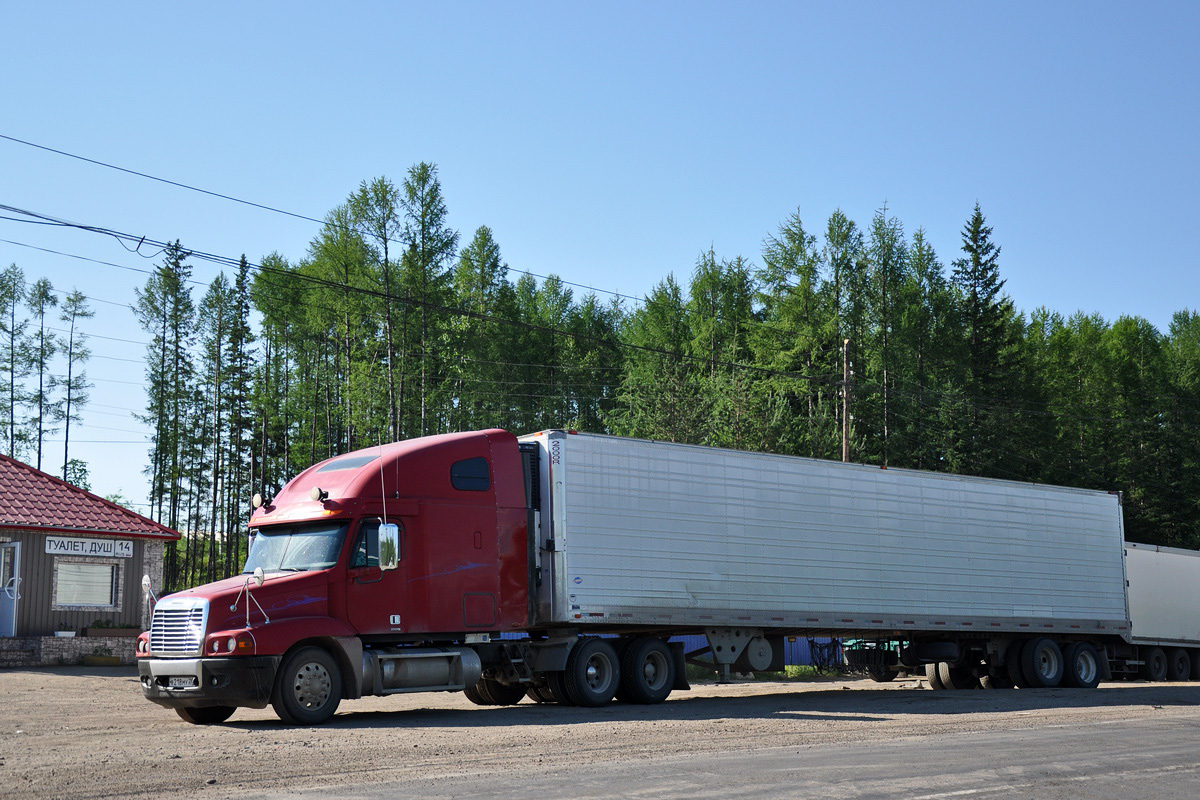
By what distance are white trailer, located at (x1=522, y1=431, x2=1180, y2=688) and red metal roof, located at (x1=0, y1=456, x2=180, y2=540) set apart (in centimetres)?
1570

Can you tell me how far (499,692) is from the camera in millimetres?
18562

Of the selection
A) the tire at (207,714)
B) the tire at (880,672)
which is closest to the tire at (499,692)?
the tire at (207,714)

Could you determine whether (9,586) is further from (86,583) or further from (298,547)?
(298,547)

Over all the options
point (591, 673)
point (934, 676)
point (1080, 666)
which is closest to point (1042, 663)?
point (1080, 666)

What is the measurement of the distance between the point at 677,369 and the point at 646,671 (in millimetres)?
26844

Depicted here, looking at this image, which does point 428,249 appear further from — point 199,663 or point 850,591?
point 199,663

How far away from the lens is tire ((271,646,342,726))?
14289mm

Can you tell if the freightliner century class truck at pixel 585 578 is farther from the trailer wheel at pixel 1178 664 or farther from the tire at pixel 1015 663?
the trailer wheel at pixel 1178 664

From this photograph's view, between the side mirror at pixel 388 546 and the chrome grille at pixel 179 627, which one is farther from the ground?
the side mirror at pixel 388 546

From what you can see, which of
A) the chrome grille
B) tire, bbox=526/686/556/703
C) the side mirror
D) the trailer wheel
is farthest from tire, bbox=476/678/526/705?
the trailer wheel

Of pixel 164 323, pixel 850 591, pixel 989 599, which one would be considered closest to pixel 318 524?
pixel 850 591

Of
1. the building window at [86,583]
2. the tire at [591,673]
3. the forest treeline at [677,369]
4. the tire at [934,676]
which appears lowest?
the tire at [934,676]

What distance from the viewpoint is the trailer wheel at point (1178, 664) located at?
31.7 meters

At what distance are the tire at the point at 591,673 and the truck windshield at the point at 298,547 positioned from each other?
3.83 meters
